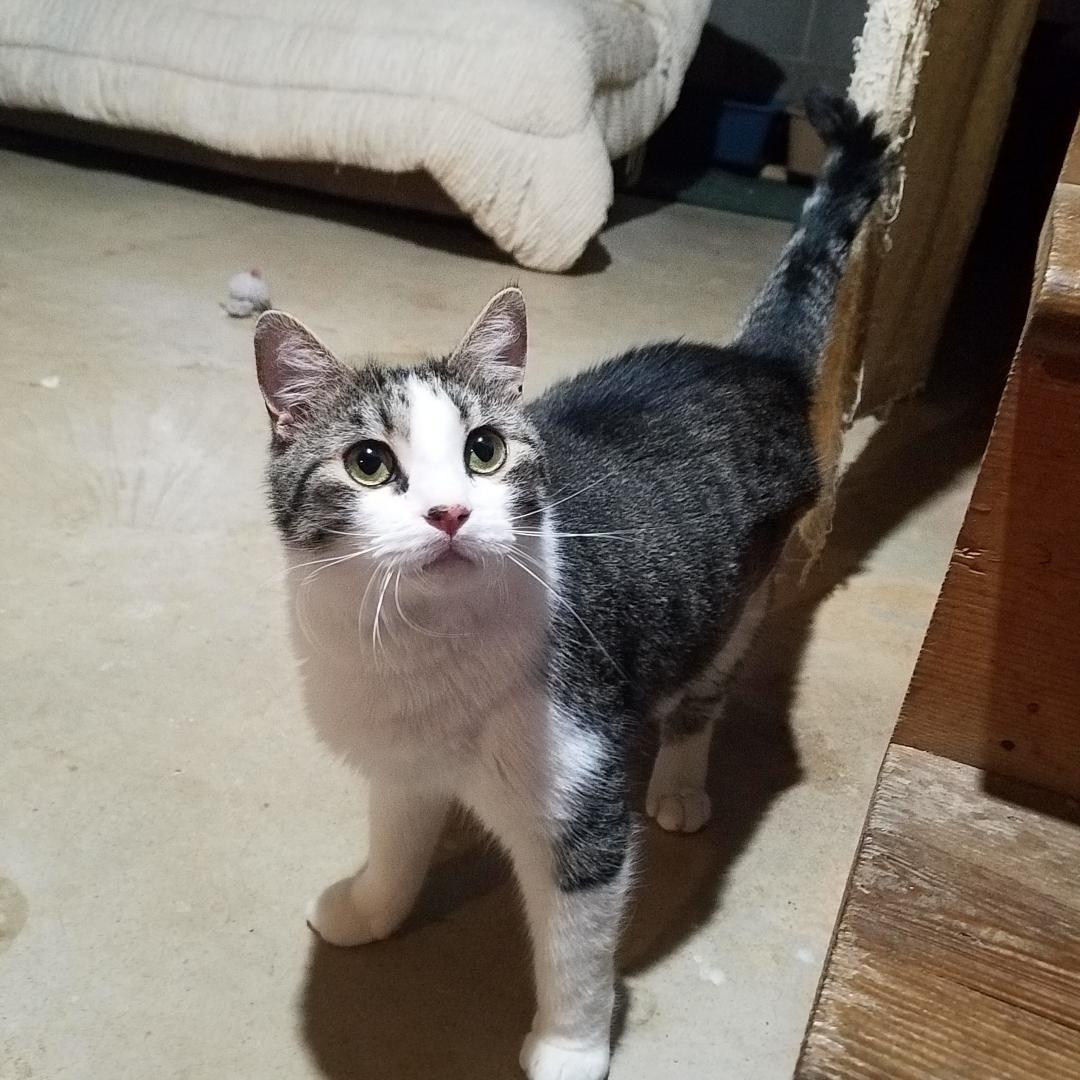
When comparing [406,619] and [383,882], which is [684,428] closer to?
[406,619]

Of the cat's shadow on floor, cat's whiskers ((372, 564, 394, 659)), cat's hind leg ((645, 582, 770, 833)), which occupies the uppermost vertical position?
cat's whiskers ((372, 564, 394, 659))

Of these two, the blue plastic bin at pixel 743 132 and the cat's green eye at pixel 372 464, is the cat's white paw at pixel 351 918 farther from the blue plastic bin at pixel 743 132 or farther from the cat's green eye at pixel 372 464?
the blue plastic bin at pixel 743 132

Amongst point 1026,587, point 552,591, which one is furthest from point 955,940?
point 552,591

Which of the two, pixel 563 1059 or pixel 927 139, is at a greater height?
pixel 927 139

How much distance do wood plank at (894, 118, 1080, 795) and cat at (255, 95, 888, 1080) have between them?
0.28 meters

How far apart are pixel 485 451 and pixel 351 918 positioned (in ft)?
1.82

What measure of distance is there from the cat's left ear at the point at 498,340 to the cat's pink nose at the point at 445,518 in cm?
22

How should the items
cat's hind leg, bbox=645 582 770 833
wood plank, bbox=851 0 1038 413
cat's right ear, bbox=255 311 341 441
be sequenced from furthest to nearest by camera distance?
1. wood plank, bbox=851 0 1038 413
2. cat's hind leg, bbox=645 582 770 833
3. cat's right ear, bbox=255 311 341 441

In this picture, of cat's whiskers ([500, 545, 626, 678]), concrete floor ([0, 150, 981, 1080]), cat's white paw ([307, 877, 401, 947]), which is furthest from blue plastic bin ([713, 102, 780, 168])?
cat's white paw ([307, 877, 401, 947])

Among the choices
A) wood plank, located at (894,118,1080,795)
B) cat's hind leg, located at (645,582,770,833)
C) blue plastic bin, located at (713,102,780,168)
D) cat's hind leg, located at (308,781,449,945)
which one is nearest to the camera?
wood plank, located at (894,118,1080,795)

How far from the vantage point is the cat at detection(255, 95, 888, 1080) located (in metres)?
0.80

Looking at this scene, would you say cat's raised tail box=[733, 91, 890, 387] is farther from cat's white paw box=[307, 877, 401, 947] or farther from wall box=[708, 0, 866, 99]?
wall box=[708, 0, 866, 99]

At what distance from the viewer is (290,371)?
87 cm

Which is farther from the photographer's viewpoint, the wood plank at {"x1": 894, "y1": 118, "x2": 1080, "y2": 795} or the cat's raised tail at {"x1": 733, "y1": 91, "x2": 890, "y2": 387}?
the cat's raised tail at {"x1": 733, "y1": 91, "x2": 890, "y2": 387}
